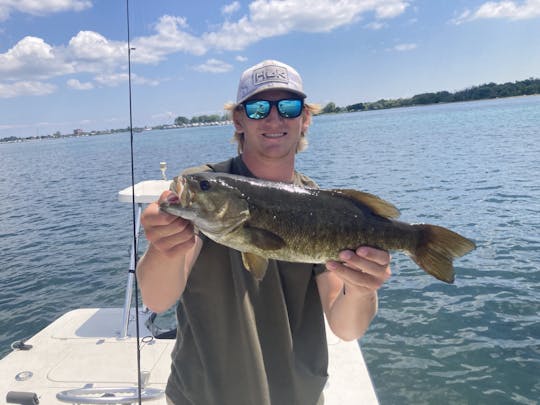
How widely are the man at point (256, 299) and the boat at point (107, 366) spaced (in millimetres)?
1532

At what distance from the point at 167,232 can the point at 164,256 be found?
0.26 m

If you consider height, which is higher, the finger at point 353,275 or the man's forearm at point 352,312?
the finger at point 353,275

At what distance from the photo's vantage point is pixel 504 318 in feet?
29.2

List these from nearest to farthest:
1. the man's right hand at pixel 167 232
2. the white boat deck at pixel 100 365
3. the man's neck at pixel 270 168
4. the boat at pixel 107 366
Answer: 1. the man's right hand at pixel 167 232
2. the man's neck at pixel 270 168
3. the boat at pixel 107 366
4. the white boat deck at pixel 100 365

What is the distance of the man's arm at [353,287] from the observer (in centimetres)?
267

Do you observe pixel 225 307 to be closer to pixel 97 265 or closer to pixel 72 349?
pixel 72 349

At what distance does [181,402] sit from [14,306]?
37.5 feet

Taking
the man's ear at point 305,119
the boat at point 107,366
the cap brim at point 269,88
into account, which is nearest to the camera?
the cap brim at point 269,88

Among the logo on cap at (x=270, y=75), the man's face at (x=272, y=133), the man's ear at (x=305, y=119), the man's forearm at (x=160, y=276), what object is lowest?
the man's forearm at (x=160, y=276)

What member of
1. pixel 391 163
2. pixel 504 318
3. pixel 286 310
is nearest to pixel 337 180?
pixel 391 163

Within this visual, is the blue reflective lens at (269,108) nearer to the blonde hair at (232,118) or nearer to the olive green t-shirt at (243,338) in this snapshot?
the blonde hair at (232,118)

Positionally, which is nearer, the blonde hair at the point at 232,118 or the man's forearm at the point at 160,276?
the man's forearm at the point at 160,276

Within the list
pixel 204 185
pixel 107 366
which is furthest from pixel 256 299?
pixel 107 366

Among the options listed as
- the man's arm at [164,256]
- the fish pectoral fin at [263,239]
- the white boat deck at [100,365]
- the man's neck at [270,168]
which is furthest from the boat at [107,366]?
the man's neck at [270,168]
